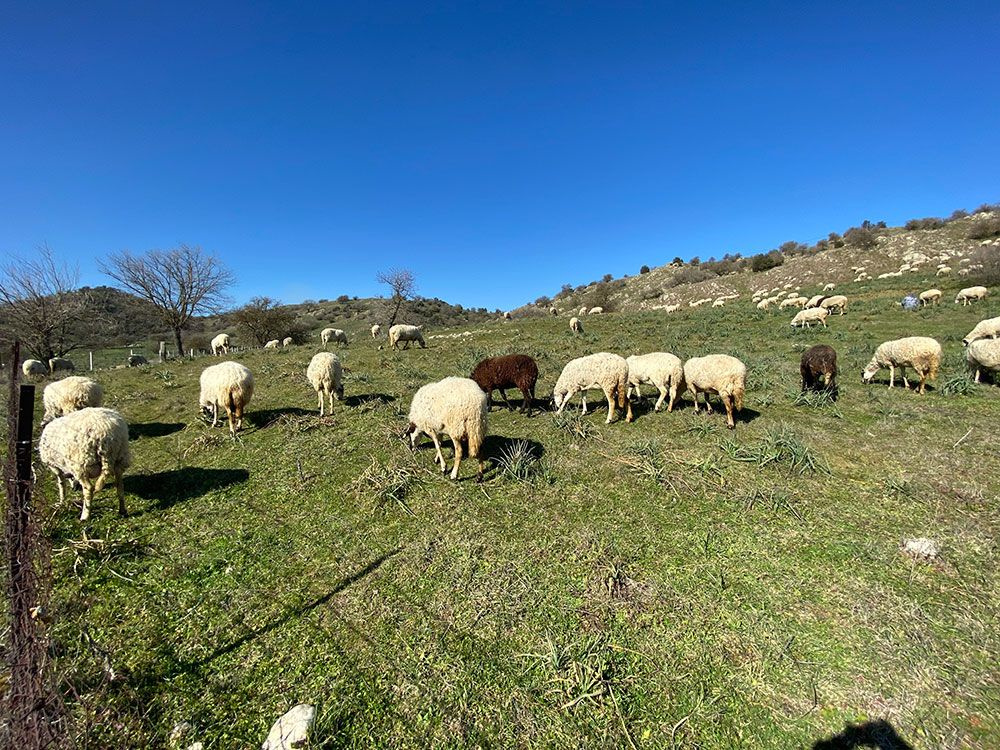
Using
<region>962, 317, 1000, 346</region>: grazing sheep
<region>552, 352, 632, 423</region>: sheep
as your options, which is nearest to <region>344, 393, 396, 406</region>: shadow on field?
<region>552, 352, 632, 423</region>: sheep

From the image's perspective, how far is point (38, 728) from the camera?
9.81 ft

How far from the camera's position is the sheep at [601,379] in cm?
1135

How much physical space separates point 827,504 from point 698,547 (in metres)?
2.86

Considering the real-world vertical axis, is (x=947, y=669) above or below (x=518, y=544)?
below

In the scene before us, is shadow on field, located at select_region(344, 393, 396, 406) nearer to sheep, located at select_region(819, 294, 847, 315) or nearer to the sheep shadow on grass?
the sheep shadow on grass

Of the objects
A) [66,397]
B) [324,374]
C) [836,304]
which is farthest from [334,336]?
[836,304]

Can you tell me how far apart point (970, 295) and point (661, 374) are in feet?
94.2

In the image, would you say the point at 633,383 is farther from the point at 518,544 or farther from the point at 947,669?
the point at 947,669

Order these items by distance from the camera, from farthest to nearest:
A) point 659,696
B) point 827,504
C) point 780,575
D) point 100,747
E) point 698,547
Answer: point 827,504 → point 698,547 → point 780,575 → point 659,696 → point 100,747

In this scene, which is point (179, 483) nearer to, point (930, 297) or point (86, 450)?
point (86, 450)

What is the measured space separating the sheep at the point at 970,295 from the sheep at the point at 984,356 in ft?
57.3

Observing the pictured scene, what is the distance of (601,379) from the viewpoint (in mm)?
11438

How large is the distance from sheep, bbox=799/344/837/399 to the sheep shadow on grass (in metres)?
16.0

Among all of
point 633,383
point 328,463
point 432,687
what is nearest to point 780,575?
point 432,687
